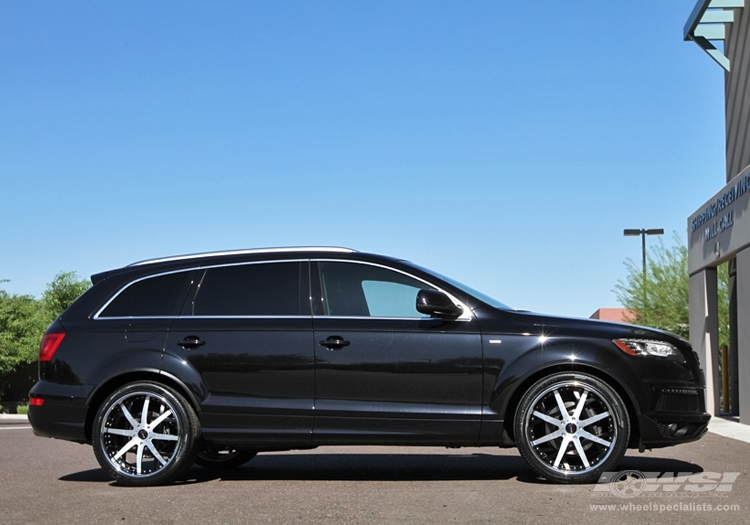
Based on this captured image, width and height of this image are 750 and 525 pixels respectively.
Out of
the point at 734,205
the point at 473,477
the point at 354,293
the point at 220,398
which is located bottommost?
the point at 473,477

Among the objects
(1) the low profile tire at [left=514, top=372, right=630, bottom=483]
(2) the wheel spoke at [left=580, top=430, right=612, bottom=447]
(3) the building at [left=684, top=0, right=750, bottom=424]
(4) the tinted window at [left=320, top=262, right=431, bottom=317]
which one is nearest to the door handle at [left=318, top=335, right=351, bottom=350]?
(4) the tinted window at [left=320, top=262, right=431, bottom=317]

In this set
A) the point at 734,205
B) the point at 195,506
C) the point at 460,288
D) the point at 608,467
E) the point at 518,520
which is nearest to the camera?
the point at 518,520

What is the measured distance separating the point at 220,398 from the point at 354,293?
132cm

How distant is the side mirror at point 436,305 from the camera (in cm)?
→ 767

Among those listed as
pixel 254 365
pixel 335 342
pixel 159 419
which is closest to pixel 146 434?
pixel 159 419

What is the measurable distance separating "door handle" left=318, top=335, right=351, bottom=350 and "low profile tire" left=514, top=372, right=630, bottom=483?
1404 millimetres

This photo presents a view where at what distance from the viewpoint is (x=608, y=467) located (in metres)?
7.53

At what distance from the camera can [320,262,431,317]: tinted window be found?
8.02m

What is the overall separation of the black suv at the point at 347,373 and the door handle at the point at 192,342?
13 mm

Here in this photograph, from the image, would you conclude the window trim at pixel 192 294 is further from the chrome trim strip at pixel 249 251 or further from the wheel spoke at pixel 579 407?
the wheel spoke at pixel 579 407

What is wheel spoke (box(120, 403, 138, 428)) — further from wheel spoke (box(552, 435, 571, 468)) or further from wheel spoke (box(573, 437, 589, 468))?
wheel spoke (box(573, 437, 589, 468))

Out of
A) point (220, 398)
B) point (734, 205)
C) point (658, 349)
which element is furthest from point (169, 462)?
point (734, 205)

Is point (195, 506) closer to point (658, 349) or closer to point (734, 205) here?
point (658, 349)

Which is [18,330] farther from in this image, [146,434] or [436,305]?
[436,305]
